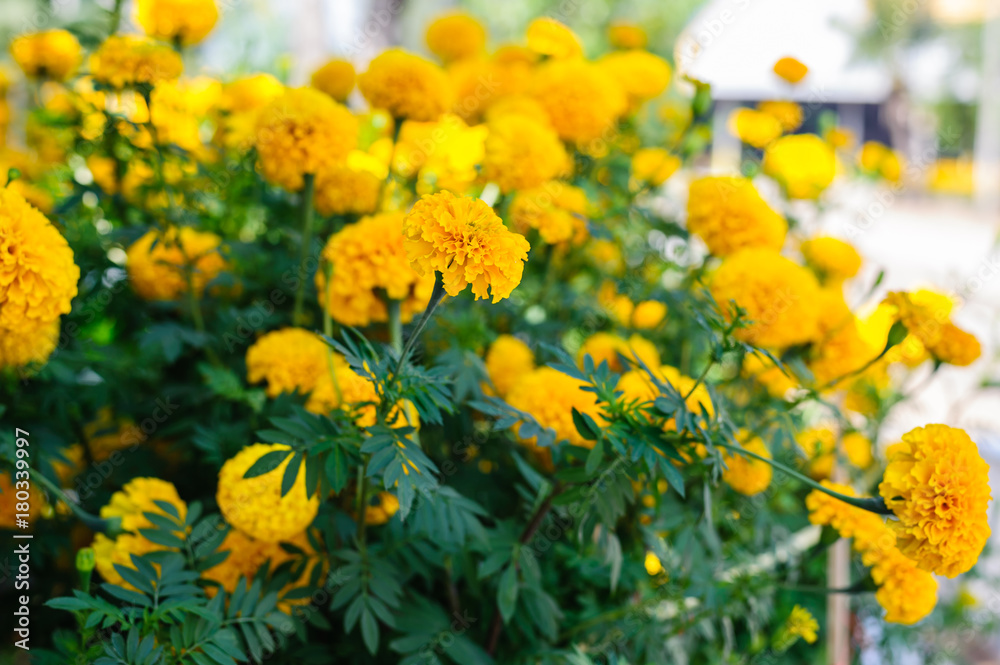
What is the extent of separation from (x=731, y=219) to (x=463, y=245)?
2.06 feet

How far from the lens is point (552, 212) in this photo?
3.25 ft

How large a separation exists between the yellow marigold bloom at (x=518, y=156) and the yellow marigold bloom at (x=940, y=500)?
22.9 inches

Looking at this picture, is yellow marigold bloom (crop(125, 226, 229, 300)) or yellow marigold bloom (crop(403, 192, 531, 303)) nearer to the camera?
yellow marigold bloom (crop(403, 192, 531, 303))

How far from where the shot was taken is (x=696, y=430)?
65 cm

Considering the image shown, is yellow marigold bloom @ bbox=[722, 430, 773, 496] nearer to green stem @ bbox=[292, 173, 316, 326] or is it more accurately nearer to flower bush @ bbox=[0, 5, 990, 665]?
flower bush @ bbox=[0, 5, 990, 665]

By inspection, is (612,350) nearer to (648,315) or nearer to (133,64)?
(648,315)

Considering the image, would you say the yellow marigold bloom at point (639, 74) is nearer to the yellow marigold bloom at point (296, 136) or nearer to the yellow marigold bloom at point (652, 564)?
the yellow marigold bloom at point (296, 136)

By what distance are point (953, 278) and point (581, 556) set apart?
992 mm

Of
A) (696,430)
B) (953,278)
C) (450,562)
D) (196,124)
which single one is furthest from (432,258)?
(953,278)

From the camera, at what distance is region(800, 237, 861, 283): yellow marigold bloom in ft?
3.82

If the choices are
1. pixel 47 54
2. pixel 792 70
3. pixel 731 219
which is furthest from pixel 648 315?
pixel 47 54

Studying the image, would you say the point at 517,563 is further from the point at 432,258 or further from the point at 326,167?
the point at 326,167

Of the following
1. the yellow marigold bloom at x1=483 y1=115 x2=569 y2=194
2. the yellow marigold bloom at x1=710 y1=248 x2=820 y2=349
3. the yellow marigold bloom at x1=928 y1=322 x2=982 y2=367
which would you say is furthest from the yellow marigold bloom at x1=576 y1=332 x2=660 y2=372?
the yellow marigold bloom at x1=928 y1=322 x2=982 y2=367

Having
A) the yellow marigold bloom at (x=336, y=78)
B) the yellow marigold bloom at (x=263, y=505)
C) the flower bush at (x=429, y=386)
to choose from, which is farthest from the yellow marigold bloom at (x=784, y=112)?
the yellow marigold bloom at (x=263, y=505)
